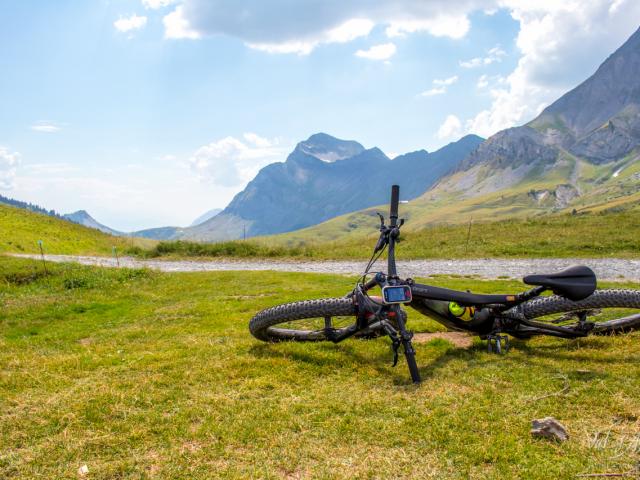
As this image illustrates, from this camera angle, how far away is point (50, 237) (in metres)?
37.9

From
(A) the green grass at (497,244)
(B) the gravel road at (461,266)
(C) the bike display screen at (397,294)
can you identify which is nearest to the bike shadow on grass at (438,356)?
(C) the bike display screen at (397,294)

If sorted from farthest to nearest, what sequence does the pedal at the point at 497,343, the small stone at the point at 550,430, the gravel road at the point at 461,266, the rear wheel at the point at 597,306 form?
the gravel road at the point at 461,266 < the rear wheel at the point at 597,306 < the pedal at the point at 497,343 < the small stone at the point at 550,430

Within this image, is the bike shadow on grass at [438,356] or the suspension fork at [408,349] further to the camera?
the bike shadow on grass at [438,356]

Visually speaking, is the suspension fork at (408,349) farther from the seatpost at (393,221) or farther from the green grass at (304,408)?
the seatpost at (393,221)

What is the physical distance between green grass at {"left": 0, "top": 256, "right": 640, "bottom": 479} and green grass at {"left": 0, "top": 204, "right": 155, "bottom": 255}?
93.4 ft

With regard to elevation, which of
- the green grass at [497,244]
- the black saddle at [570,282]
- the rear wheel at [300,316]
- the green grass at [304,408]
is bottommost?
the green grass at [304,408]

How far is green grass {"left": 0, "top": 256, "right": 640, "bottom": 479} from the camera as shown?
4.51m

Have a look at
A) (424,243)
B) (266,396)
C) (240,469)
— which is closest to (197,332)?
(266,396)

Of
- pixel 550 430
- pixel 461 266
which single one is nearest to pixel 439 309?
pixel 550 430

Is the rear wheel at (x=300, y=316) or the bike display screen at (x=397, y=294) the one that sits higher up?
the bike display screen at (x=397, y=294)

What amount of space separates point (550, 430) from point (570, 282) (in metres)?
2.75

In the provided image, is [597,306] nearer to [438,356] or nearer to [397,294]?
[438,356]

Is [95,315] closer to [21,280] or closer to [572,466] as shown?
[21,280]

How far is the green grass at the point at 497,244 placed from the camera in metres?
26.3
